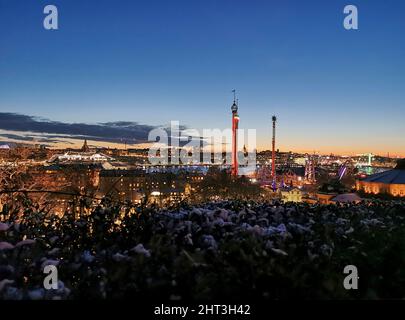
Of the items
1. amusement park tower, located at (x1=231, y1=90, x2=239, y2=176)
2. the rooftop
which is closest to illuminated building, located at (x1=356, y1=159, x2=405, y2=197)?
the rooftop

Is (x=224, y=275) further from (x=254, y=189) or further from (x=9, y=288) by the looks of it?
(x=254, y=189)

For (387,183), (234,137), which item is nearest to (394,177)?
(387,183)

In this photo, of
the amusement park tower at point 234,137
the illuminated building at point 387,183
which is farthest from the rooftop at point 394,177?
the amusement park tower at point 234,137

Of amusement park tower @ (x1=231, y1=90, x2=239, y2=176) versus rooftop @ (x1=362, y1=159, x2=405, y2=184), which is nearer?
rooftop @ (x1=362, y1=159, x2=405, y2=184)

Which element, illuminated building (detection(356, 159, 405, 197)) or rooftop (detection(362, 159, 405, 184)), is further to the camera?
rooftop (detection(362, 159, 405, 184))

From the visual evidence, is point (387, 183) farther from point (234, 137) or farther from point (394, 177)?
point (234, 137)

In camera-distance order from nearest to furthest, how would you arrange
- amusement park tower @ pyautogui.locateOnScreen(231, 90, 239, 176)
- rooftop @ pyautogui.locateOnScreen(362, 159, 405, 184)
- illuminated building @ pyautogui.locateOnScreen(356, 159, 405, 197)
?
illuminated building @ pyautogui.locateOnScreen(356, 159, 405, 197) → rooftop @ pyautogui.locateOnScreen(362, 159, 405, 184) → amusement park tower @ pyautogui.locateOnScreen(231, 90, 239, 176)

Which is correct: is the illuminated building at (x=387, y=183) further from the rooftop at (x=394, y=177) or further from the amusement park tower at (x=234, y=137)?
the amusement park tower at (x=234, y=137)

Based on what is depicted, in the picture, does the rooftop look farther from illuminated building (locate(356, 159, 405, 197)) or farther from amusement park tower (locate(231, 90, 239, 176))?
amusement park tower (locate(231, 90, 239, 176))

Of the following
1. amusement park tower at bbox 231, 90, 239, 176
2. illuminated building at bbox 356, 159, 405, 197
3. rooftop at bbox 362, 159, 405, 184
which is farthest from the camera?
amusement park tower at bbox 231, 90, 239, 176
